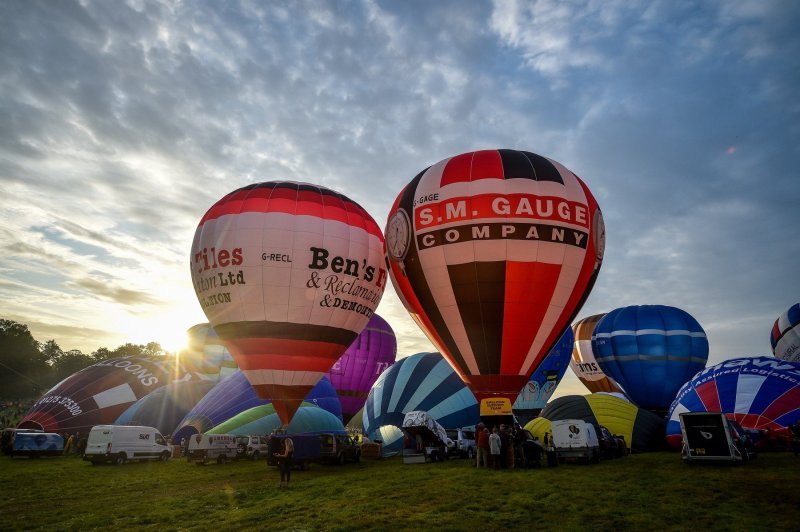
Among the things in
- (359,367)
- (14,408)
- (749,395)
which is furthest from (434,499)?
(14,408)

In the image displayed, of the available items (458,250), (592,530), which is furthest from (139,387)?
(592,530)

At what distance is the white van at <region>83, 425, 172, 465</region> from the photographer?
22000 millimetres

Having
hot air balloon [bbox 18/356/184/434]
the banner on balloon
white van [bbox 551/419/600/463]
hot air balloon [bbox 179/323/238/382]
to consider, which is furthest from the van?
white van [bbox 551/419/600/463]

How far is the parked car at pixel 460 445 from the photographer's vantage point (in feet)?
70.0

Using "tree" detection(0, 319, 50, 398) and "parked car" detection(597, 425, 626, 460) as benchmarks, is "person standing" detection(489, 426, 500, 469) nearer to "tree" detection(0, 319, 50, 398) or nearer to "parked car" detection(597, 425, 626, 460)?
"parked car" detection(597, 425, 626, 460)

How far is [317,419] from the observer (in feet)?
76.0

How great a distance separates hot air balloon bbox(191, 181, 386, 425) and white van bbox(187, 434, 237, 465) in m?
3.08

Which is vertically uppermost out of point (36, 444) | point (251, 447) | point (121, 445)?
point (121, 445)

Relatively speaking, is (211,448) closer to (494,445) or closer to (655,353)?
(494,445)

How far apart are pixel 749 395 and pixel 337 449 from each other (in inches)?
626

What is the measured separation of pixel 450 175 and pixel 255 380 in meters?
11.2

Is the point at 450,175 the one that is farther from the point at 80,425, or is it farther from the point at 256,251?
the point at 80,425

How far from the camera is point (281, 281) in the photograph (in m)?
20.2

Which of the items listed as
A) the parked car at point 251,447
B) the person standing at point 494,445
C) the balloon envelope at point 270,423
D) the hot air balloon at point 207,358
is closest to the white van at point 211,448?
the parked car at point 251,447
